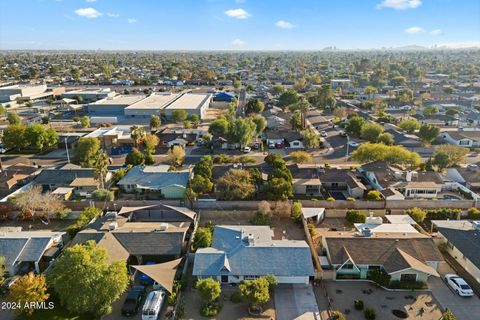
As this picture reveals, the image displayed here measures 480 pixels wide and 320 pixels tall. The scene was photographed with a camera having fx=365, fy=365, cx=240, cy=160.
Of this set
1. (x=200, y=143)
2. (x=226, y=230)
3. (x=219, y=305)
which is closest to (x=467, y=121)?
(x=200, y=143)

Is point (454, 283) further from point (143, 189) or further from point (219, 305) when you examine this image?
point (143, 189)

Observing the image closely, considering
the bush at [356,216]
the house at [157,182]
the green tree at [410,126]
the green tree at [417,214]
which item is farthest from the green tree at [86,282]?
the green tree at [410,126]

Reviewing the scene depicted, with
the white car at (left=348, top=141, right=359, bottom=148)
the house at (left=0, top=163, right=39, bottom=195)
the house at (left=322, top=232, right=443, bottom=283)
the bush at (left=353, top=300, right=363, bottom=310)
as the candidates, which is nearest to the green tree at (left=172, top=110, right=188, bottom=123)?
the house at (left=0, top=163, right=39, bottom=195)

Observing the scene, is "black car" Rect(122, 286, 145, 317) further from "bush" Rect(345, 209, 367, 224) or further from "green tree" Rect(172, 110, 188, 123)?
"green tree" Rect(172, 110, 188, 123)

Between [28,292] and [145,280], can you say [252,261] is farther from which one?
[28,292]

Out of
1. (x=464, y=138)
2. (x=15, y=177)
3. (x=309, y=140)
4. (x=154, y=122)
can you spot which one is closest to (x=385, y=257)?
(x=309, y=140)

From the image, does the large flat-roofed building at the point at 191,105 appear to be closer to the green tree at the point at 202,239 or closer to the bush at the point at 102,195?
the bush at the point at 102,195
